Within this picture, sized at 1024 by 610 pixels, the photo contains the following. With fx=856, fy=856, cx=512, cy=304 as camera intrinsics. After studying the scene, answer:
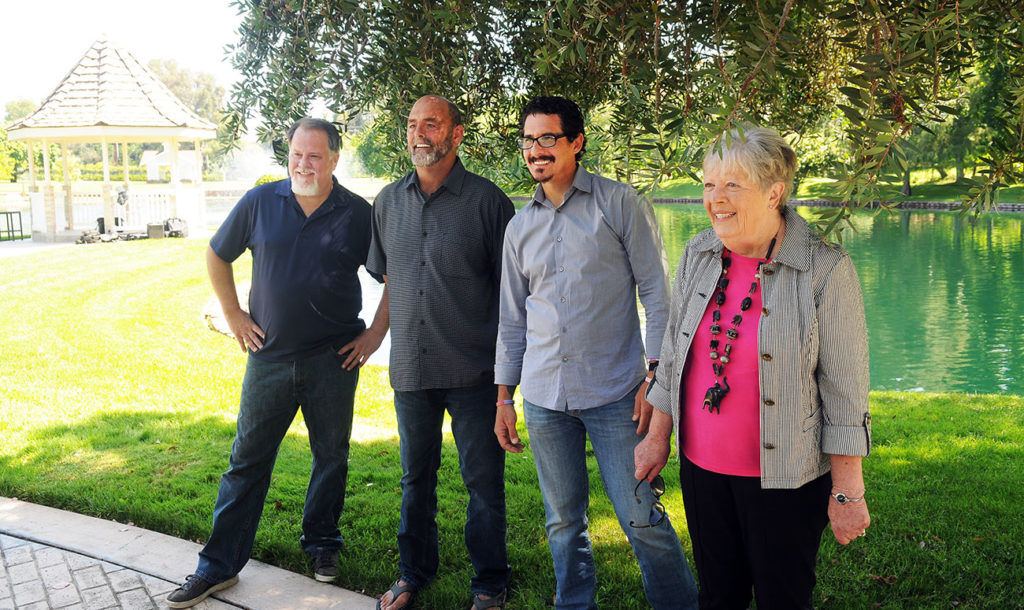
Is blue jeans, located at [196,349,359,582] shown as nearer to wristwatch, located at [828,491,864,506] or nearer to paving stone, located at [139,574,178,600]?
paving stone, located at [139,574,178,600]

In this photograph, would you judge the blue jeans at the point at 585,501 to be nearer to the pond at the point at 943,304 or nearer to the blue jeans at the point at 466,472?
the blue jeans at the point at 466,472

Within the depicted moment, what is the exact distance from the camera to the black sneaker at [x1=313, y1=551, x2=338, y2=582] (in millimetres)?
4121

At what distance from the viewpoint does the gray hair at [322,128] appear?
3863 mm

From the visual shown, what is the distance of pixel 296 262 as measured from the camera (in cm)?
390

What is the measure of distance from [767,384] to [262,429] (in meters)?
2.40

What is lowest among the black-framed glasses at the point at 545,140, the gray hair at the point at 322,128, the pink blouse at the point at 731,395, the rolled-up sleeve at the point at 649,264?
the pink blouse at the point at 731,395

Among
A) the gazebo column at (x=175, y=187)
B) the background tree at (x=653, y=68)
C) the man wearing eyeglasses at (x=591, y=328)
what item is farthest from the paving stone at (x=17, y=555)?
the gazebo column at (x=175, y=187)

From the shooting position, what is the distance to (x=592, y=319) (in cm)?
311

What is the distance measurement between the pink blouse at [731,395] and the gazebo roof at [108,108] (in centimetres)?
2396

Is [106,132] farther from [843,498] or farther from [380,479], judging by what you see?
[843,498]

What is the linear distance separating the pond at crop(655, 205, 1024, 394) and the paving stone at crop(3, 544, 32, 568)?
13.9 ft

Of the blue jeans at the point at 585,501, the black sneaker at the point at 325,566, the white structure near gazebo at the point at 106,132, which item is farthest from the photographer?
the white structure near gazebo at the point at 106,132

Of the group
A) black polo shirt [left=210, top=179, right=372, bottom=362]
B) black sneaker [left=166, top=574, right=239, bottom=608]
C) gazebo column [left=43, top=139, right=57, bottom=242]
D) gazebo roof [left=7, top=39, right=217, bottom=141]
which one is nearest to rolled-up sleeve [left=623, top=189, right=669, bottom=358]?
black polo shirt [left=210, top=179, right=372, bottom=362]

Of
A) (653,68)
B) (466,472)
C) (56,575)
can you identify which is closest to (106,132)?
(56,575)
